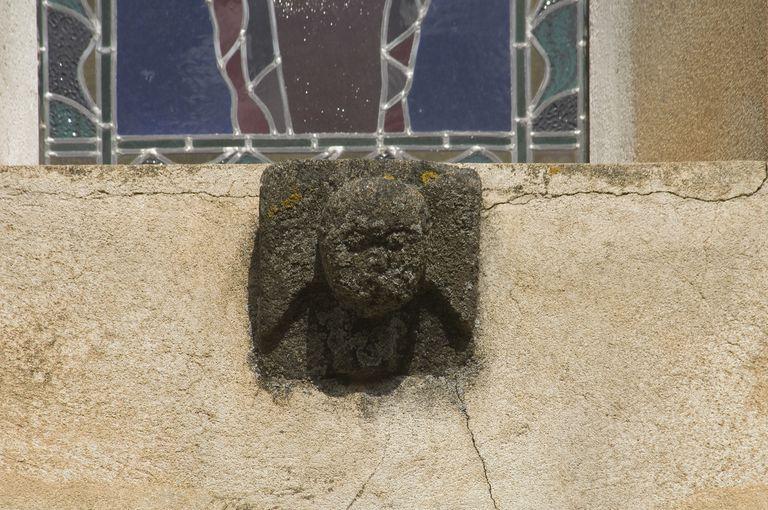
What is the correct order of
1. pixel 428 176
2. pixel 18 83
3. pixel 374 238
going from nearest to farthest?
pixel 374 238, pixel 428 176, pixel 18 83

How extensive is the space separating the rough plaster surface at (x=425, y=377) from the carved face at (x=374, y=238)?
26 centimetres

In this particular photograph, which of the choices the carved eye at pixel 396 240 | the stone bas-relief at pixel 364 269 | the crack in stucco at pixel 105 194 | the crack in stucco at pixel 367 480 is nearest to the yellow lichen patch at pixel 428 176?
the stone bas-relief at pixel 364 269

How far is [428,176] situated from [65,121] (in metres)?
1.28

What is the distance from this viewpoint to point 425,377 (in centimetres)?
174

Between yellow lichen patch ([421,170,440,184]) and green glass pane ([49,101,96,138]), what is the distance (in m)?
1.24

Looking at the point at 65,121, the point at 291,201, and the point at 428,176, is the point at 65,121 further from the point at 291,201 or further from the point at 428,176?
the point at 428,176

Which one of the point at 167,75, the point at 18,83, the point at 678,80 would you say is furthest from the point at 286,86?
the point at 678,80

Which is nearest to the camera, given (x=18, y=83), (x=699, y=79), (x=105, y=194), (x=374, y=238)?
(x=374, y=238)

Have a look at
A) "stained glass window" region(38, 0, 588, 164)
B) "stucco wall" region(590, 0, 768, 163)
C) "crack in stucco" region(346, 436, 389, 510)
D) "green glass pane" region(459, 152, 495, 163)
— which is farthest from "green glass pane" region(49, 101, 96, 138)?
"stucco wall" region(590, 0, 768, 163)

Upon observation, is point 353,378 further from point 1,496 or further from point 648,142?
point 648,142

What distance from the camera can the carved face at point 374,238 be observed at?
1539 mm

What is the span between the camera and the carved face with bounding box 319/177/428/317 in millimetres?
1539

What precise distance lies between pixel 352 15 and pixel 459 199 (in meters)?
0.99

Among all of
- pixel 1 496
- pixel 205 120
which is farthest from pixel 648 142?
pixel 1 496
